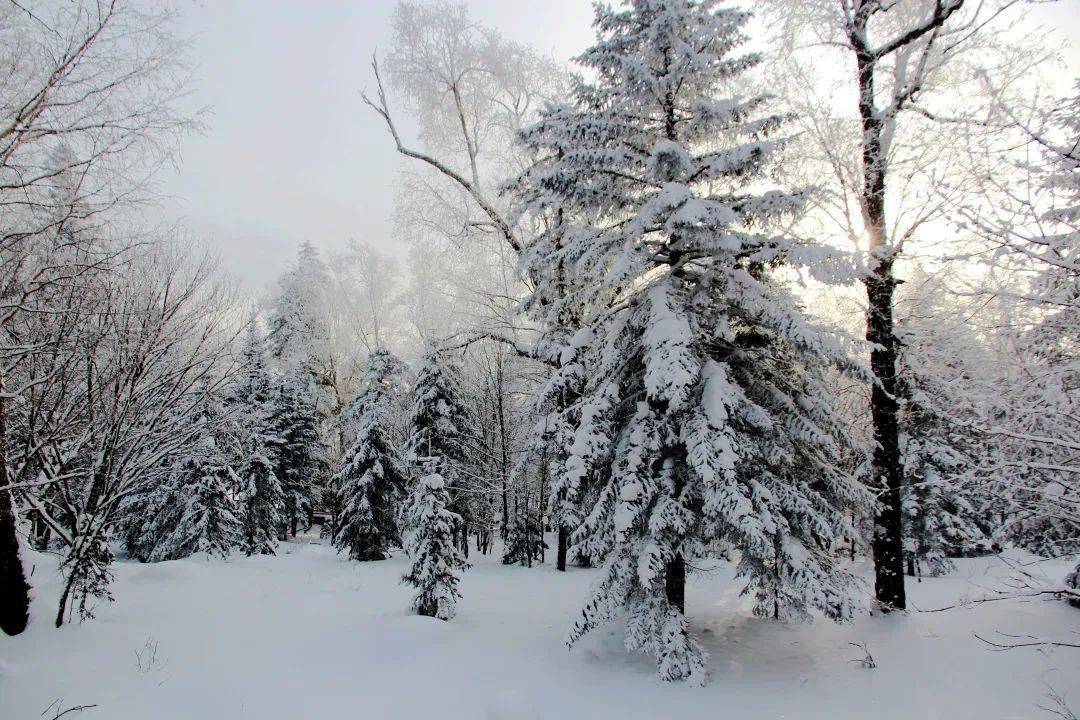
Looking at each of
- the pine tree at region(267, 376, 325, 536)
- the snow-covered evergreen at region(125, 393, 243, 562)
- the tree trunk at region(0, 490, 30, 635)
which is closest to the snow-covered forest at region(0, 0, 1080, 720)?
the tree trunk at region(0, 490, 30, 635)

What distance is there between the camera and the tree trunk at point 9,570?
20.4 feet

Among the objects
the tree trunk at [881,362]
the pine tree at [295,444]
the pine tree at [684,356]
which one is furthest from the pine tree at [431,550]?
the pine tree at [295,444]

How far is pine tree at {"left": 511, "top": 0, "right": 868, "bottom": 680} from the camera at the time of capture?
20.5 ft

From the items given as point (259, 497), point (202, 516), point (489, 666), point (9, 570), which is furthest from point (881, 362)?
point (259, 497)

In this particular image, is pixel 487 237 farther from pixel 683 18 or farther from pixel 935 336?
pixel 935 336

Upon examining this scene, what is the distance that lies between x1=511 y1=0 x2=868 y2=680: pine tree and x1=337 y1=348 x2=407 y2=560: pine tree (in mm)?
14373

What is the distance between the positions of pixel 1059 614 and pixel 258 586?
545 inches

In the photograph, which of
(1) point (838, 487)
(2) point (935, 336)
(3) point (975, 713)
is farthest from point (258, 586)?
(2) point (935, 336)

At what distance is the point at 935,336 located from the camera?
671cm

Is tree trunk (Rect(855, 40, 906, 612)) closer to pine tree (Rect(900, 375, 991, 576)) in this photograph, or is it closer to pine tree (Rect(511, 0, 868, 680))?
pine tree (Rect(511, 0, 868, 680))

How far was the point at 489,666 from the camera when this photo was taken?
22.9 feet

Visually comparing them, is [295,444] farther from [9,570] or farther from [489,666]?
[489,666]

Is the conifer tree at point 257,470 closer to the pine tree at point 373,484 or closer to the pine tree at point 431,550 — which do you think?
the pine tree at point 373,484

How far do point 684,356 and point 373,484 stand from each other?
16.8m
